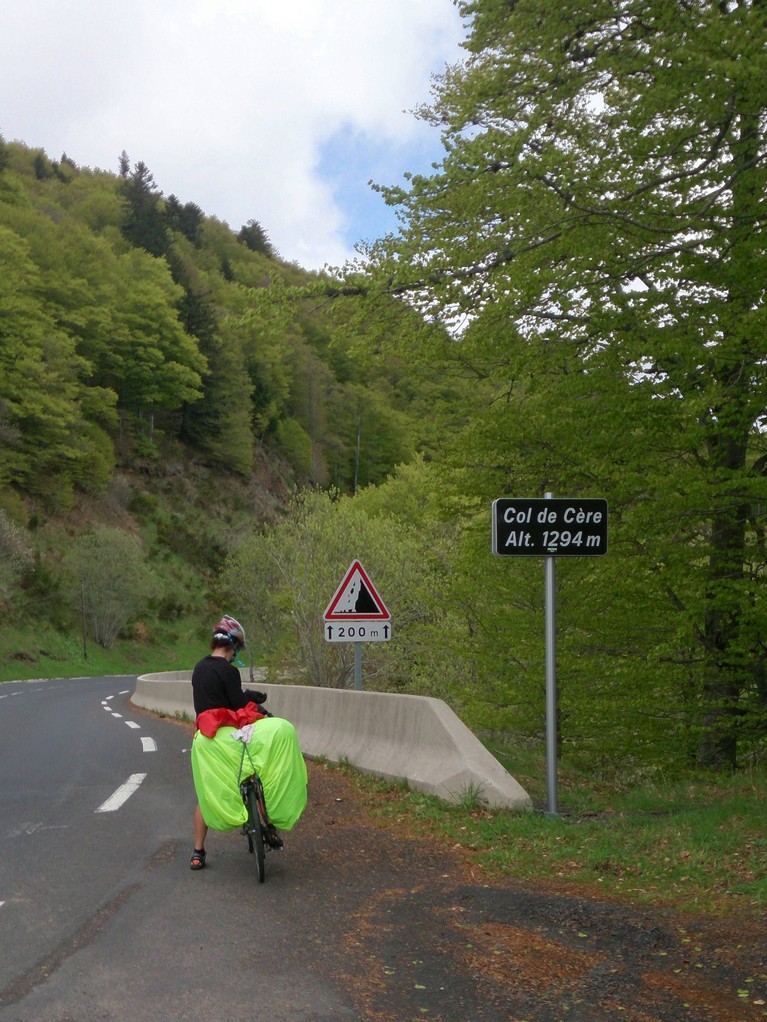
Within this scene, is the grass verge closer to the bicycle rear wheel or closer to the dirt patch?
the dirt patch

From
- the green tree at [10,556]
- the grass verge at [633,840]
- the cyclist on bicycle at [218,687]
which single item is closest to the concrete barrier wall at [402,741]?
the grass verge at [633,840]

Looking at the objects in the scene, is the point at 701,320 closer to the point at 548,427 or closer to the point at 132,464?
the point at 548,427

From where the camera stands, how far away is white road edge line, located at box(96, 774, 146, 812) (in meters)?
9.76

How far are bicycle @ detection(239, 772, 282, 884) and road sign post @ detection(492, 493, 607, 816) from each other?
2.77 metres

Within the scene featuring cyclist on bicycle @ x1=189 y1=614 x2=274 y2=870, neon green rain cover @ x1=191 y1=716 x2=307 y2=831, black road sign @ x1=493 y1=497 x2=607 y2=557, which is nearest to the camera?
neon green rain cover @ x1=191 y1=716 x2=307 y2=831

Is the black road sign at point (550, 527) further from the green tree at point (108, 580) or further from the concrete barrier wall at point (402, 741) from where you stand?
the green tree at point (108, 580)

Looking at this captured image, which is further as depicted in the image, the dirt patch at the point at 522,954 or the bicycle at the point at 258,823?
the bicycle at the point at 258,823

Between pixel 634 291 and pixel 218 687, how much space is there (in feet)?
20.8

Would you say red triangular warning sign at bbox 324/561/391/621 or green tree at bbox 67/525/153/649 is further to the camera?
green tree at bbox 67/525/153/649

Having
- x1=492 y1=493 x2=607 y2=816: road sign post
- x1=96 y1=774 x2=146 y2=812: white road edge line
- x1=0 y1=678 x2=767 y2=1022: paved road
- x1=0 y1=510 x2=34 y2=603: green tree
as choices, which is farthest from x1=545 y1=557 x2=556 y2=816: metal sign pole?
x1=0 y1=510 x2=34 y2=603: green tree

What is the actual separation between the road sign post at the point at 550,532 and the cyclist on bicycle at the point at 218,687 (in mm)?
2510

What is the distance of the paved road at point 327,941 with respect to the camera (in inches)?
173

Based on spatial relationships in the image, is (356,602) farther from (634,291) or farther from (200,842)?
(200,842)

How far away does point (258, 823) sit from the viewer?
6.81m
